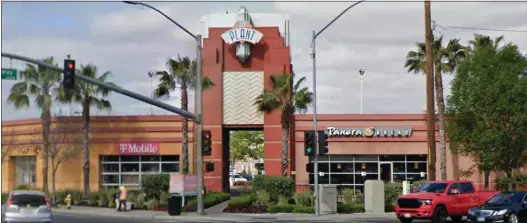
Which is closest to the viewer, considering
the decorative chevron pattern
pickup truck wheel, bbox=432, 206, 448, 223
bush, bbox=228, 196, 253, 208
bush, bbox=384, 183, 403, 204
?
pickup truck wheel, bbox=432, 206, 448, 223

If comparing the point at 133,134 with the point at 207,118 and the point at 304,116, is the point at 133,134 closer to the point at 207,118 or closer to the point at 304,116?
the point at 207,118

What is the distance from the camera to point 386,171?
53.9m

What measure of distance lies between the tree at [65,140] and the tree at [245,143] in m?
50.4

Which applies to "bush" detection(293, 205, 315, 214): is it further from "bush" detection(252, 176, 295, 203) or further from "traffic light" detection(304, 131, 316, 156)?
"traffic light" detection(304, 131, 316, 156)

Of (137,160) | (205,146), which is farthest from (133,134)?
(205,146)

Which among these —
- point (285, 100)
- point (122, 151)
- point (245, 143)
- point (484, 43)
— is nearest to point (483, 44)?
point (484, 43)

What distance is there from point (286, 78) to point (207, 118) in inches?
293

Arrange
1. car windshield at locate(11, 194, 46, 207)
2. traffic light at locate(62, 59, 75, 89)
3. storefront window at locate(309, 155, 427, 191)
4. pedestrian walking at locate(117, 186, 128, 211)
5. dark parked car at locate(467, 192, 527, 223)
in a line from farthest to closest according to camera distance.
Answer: storefront window at locate(309, 155, 427, 191) → pedestrian walking at locate(117, 186, 128, 211) → traffic light at locate(62, 59, 75, 89) → dark parked car at locate(467, 192, 527, 223) → car windshield at locate(11, 194, 46, 207)

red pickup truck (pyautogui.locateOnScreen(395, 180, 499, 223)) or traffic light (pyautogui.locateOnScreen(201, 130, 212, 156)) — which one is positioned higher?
traffic light (pyautogui.locateOnScreen(201, 130, 212, 156))

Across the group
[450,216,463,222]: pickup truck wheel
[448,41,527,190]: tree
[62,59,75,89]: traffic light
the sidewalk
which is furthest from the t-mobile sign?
[450,216,463,222]: pickup truck wheel

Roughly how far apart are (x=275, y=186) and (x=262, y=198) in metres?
1.11

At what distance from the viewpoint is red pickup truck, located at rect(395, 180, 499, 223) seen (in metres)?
30.0

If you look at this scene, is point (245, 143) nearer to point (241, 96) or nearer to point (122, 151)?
point (122, 151)

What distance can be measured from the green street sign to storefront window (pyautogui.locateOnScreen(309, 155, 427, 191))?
27256mm
